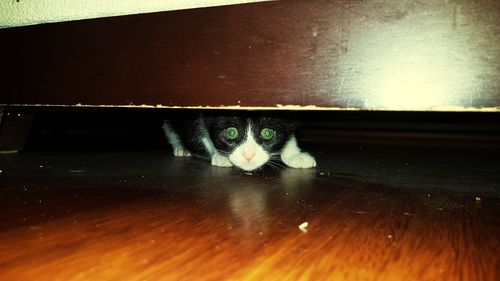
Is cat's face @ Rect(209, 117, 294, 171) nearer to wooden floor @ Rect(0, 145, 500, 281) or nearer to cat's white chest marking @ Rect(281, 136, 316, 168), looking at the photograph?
cat's white chest marking @ Rect(281, 136, 316, 168)

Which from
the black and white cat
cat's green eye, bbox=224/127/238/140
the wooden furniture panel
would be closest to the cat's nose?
the black and white cat

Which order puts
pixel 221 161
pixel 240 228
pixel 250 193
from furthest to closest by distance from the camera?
pixel 221 161 → pixel 250 193 → pixel 240 228

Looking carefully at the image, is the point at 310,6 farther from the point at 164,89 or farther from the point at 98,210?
the point at 98,210

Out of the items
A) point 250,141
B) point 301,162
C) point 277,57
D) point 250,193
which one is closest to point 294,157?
point 301,162

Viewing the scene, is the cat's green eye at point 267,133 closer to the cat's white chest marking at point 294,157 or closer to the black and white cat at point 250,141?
the black and white cat at point 250,141

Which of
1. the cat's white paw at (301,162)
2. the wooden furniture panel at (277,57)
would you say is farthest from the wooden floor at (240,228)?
the cat's white paw at (301,162)

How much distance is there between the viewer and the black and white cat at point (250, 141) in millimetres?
1357

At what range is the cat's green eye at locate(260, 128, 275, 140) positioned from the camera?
4.78ft

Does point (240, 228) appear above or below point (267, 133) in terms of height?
below

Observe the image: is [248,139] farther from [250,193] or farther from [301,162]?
[250,193]

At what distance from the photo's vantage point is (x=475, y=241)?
21.0 inches

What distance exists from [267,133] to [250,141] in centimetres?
10

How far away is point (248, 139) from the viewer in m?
1.41

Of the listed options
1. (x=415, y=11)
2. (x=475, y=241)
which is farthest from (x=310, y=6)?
(x=475, y=241)
